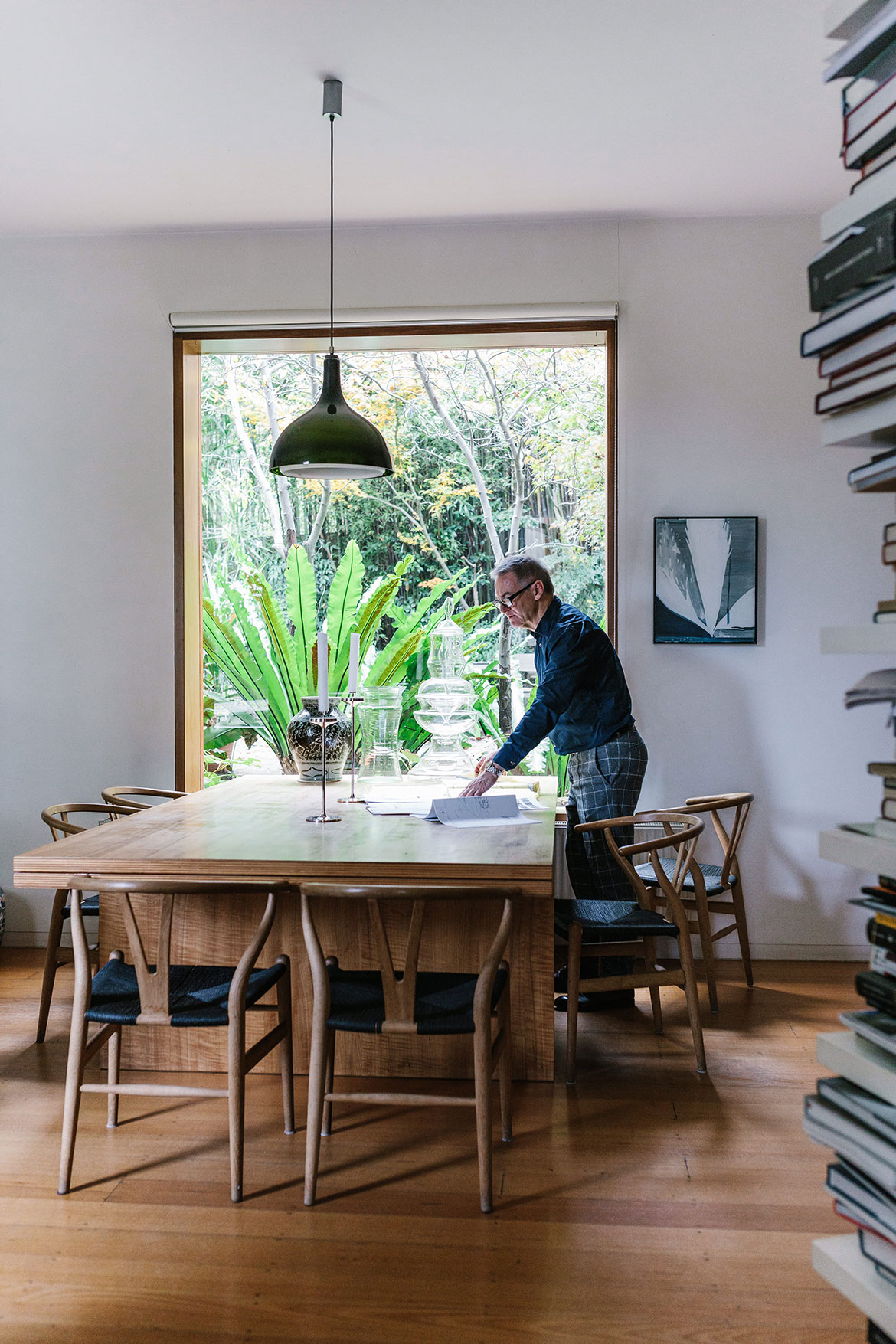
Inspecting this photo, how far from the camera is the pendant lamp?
10.3 feet

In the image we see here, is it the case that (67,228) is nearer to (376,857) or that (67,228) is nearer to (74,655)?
(74,655)

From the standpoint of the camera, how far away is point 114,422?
4.56m

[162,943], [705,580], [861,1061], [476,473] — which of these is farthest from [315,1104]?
[476,473]

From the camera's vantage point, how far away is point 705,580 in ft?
14.1

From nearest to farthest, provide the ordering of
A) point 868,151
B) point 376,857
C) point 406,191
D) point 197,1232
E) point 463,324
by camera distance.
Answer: point 868,151
point 197,1232
point 376,857
point 406,191
point 463,324

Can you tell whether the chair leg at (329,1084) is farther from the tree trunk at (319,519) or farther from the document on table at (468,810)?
the tree trunk at (319,519)

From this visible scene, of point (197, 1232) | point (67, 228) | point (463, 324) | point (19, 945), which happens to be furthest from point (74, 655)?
point (197, 1232)

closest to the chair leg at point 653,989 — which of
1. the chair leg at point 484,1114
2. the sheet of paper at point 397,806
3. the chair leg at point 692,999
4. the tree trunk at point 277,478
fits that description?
the chair leg at point 692,999

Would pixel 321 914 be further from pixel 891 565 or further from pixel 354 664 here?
pixel 891 565

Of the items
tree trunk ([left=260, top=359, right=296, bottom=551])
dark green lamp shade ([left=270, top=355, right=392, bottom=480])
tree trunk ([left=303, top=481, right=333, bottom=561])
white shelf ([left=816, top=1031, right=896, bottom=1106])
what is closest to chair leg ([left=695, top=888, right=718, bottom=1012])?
dark green lamp shade ([left=270, top=355, right=392, bottom=480])

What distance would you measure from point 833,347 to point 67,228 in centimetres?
422

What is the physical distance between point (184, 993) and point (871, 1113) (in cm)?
178

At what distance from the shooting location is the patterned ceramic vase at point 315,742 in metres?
3.95

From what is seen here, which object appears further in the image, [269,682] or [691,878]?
[269,682]
